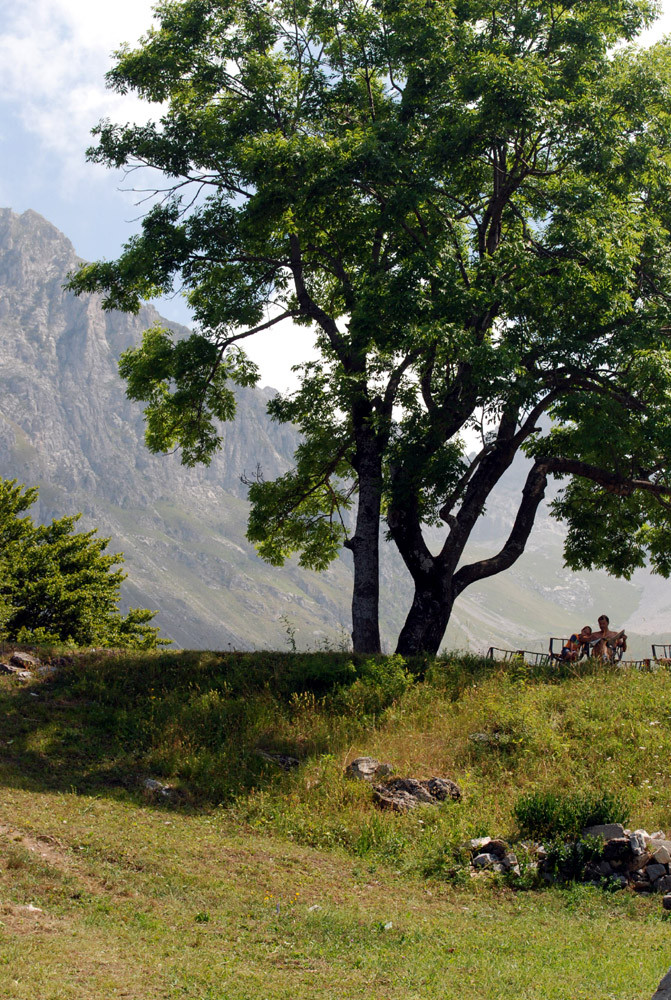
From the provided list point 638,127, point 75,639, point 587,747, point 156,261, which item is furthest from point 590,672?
point 75,639

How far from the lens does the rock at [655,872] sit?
397 inches

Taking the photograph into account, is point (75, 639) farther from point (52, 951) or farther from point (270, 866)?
point (52, 951)

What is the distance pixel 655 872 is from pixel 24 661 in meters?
13.0

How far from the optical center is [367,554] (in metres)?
20.2

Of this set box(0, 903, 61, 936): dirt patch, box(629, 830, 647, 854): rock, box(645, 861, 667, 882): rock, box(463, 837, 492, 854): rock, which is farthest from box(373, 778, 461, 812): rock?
box(0, 903, 61, 936): dirt patch

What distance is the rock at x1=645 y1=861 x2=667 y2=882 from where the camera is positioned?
33.1 feet

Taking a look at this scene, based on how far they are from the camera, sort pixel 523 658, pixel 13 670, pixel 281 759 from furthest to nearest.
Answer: pixel 523 658
pixel 13 670
pixel 281 759

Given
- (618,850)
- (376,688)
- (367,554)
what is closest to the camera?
(618,850)

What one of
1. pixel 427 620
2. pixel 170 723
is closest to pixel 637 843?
pixel 170 723

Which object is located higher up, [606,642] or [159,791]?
[606,642]

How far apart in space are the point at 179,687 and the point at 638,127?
1646cm

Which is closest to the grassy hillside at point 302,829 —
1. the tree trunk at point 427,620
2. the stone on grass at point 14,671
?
the stone on grass at point 14,671

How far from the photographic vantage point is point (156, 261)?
64.8ft

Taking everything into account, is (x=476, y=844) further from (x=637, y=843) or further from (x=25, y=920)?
(x=25, y=920)
